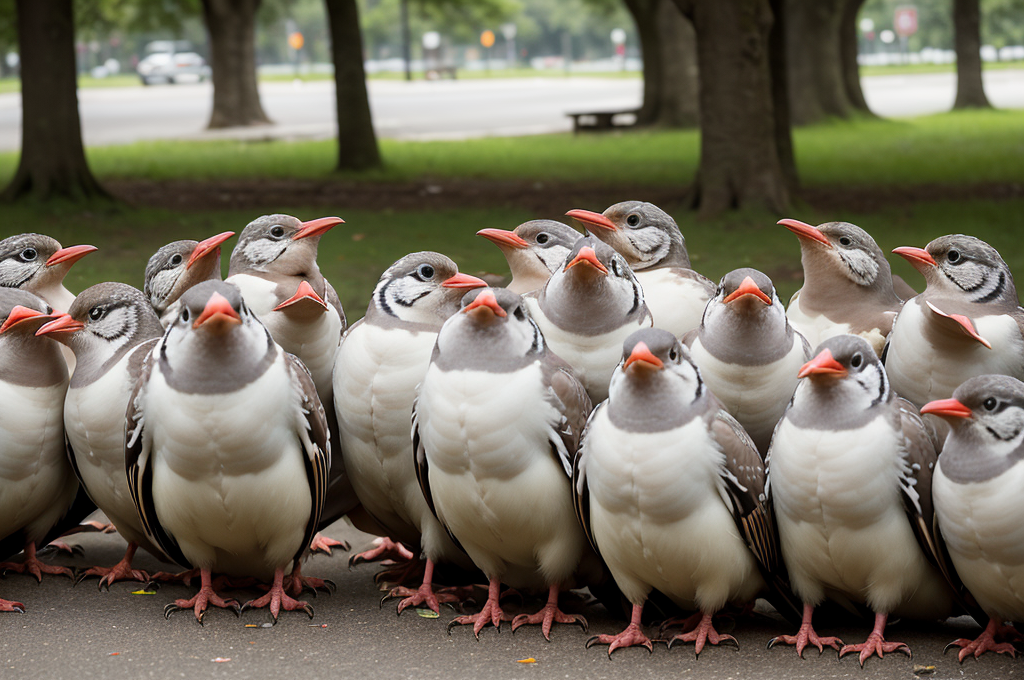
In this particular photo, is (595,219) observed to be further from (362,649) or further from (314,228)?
(362,649)

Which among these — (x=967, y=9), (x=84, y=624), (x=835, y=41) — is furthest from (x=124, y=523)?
(x=967, y=9)

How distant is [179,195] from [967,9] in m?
20.6

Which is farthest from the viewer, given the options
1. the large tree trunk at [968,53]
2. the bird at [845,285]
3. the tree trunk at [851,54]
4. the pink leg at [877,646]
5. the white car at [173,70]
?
the white car at [173,70]

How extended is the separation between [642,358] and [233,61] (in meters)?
23.7

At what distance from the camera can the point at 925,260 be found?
4375mm

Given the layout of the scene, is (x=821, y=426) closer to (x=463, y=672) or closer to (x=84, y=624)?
(x=463, y=672)

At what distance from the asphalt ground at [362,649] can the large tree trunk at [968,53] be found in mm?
26194

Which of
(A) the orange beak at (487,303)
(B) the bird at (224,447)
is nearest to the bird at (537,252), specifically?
(A) the orange beak at (487,303)

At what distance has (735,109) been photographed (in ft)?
35.5

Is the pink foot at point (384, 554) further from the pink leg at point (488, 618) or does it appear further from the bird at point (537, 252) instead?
the bird at point (537, 252)

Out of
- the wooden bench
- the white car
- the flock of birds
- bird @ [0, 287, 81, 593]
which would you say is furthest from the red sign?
bird @ [0, 287, 81, 593]

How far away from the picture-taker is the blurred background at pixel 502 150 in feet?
34.8

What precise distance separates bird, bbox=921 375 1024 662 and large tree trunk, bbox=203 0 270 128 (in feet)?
75.9

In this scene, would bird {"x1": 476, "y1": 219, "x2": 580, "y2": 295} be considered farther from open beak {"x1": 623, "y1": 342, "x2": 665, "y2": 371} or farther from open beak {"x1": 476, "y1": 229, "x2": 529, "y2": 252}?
open beak {"x1": 623, "y1": 342, "x2": 665, "y2": 371}
